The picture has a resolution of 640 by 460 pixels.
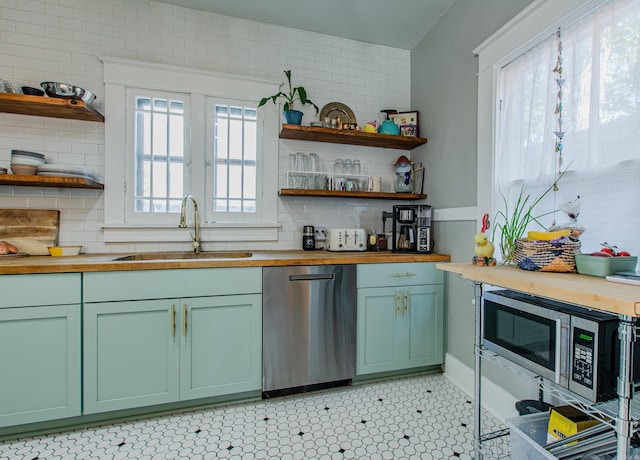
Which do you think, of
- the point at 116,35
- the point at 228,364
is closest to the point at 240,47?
the point at 116,35

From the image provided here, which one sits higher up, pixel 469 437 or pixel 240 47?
pixel 240 47

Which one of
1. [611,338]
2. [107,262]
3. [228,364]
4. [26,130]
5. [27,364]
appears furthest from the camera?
[26,130]

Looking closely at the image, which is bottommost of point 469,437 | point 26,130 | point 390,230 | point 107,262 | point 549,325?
point 469,437

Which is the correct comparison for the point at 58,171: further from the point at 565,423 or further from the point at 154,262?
the point at 565,423

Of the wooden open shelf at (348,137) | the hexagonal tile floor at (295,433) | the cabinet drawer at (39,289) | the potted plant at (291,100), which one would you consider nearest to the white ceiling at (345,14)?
the potted plant at (291,100)

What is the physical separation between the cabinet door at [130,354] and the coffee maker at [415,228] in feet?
5.68

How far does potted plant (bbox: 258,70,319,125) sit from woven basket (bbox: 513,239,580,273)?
6.03 ft

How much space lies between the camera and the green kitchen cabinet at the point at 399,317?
2.21m

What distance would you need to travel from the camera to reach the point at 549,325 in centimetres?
115

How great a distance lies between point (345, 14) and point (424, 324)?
2.51m

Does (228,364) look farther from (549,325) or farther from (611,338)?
(611,338)

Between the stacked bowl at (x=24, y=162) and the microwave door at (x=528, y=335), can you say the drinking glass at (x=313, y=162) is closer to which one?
the microwave door at (x=528, y=335)

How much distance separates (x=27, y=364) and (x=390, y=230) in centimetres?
261

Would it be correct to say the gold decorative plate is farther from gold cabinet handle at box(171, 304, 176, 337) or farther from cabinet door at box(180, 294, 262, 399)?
gold cabinet handle at box(171, 304, 176, 337)
